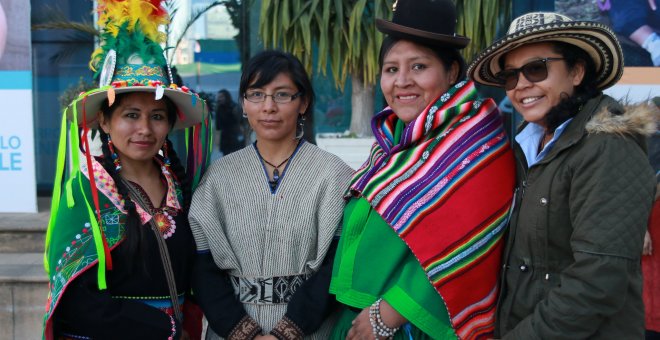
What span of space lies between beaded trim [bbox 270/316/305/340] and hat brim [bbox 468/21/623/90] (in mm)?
1104

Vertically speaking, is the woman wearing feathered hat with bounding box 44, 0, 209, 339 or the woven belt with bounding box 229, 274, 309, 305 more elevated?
the woman wearing feathered hat with bounding box 44, 0, 209, 339

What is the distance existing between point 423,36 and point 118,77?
107cm

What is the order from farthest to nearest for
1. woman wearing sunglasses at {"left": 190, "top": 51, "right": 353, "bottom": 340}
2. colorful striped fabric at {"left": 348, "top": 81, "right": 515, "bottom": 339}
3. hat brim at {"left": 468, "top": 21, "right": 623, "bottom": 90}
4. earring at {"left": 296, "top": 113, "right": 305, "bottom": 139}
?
1. earring at {"left": 296, "top": 113, "right": 305, "bottom": 139}
2. woman wearing sunglasses at {"left": 190, "top": 51, "right": 353, "bottom": 340}
3. colorful striped fabric at {"left": 348, "top": 81, "right": 515, "bottom": 339}
4. hat brim at {"left": 468, "top": 21, "right": 623, "bottom": 90}

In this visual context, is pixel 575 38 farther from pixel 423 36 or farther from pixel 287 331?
pixel 287 331

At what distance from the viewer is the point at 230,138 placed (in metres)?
6.39

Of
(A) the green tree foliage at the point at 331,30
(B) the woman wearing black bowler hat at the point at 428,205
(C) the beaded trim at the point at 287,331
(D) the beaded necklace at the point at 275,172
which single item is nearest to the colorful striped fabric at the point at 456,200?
(B) the woman wearing black bowler hat at the point at 428,205

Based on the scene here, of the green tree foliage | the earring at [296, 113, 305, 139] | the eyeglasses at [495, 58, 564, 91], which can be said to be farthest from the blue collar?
the green tree foliage

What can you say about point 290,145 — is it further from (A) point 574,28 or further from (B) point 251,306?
(A) point 574,28

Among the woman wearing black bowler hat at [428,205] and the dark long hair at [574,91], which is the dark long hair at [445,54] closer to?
the woman wearing black bowler hat at [428,205]

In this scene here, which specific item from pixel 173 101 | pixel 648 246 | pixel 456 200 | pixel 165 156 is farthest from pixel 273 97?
pixel 648 246

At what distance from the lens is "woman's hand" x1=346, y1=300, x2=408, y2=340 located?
202 cm

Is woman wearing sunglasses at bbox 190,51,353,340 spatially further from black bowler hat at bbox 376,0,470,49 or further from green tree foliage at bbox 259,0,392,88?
green tree foliage at bbox 259,0,392,88

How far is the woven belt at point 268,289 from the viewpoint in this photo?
2.18 meters

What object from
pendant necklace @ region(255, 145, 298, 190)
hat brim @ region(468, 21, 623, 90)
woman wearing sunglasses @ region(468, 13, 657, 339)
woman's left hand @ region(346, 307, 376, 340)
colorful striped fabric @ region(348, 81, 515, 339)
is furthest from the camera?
pendant necklace @ region(255, 145, 298, 190)
